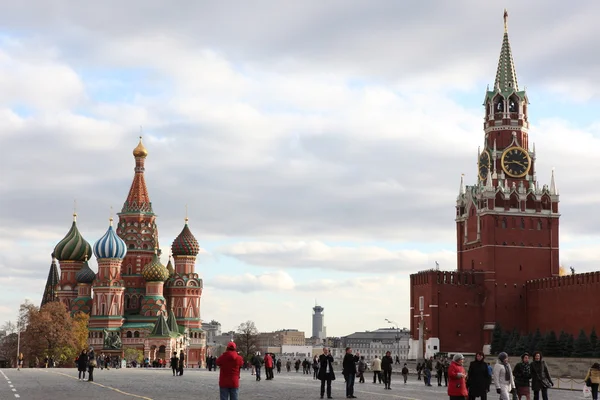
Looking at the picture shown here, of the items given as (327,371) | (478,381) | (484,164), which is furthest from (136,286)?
(478,381)

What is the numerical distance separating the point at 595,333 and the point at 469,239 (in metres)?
19.1

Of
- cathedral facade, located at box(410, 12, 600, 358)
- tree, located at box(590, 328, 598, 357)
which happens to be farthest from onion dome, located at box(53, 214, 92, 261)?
tree, located at box(590, 328, 598, 357)

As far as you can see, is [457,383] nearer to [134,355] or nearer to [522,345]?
[522,345]

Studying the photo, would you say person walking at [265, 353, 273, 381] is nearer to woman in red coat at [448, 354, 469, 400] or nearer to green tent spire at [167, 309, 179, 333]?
woman in red coat at [448, 354, 469, 400]

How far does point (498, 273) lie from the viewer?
87375 millimetres

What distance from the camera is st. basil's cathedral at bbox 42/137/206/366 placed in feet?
332

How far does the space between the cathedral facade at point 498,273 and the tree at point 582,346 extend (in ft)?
23.1

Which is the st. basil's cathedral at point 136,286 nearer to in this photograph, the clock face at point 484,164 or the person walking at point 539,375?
the clock face at point 484,164

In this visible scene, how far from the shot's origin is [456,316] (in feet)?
284

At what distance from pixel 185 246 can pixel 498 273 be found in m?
37.9

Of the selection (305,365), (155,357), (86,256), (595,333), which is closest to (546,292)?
(595,333)

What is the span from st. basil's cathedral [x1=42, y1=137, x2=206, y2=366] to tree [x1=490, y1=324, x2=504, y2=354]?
32987 mm

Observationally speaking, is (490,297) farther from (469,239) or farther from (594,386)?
(594,386)

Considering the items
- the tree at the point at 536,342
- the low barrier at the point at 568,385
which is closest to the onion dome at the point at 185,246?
the tree at the point at 536,342
